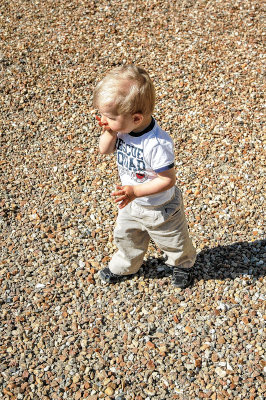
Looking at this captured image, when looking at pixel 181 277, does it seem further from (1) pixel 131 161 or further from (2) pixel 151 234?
(1) pixel 131 161

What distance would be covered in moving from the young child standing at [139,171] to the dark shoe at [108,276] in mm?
143

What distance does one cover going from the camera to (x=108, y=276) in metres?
3.62

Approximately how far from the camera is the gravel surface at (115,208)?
3.16 m

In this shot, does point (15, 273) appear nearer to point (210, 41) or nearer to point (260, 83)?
point (260, 83)

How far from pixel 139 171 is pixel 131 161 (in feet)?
0.26

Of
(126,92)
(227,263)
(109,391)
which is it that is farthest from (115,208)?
(126,92)

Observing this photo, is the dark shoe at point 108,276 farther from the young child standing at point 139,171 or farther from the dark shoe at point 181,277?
the dark shoe at point 181,277

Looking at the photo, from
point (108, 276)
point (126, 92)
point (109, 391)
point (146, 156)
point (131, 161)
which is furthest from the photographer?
point (108, 276)

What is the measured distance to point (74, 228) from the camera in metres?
4.13

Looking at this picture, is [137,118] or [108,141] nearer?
[137,118]

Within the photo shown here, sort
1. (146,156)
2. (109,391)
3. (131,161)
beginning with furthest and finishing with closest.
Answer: (109,391) → (131,161) → (146,156)

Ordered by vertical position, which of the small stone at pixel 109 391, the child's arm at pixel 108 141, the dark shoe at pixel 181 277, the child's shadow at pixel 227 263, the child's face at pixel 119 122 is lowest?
the child's shadow at pixel 227 263

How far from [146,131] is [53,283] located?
172 centimetres

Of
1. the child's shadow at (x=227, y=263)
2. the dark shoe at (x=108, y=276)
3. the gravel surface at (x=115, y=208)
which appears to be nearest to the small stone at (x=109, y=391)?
the gravel surface at (x=115, y=208)
